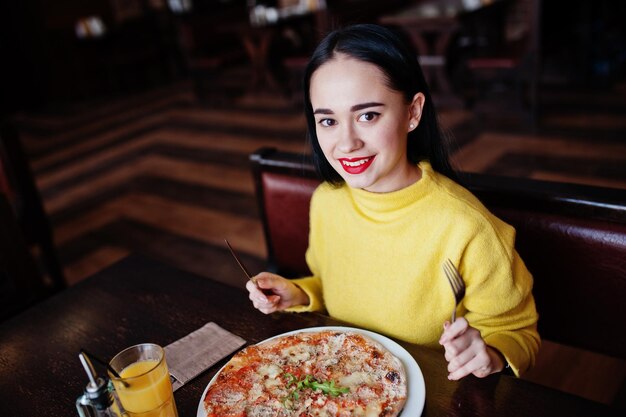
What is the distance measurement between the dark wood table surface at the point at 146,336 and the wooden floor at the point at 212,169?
1.17 meters

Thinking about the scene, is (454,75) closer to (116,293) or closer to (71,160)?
(71,160)

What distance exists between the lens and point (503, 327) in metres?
1.04

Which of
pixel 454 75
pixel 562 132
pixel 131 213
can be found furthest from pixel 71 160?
pixel 562 132

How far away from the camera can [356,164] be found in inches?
40.9

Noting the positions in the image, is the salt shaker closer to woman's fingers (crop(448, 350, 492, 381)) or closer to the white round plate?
the white round plate

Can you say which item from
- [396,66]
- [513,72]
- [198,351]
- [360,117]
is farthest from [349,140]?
[513,72]

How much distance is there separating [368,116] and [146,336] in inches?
25.4

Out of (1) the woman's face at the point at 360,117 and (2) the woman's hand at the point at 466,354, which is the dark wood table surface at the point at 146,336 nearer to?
(2) the woman's hand at the point at 466,354

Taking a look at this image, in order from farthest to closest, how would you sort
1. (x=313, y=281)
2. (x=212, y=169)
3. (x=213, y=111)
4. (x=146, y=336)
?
(x=213, y=111), (x=212, y=169), (x=313, y=281), (x=146, y=336)

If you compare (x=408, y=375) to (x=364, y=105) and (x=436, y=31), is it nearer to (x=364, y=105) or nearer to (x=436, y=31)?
(x=364, y=105)

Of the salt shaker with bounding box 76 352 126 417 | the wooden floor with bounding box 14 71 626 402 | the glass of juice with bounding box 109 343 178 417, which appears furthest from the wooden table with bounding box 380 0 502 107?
the salt shaker with bounding box 76 352 126 417

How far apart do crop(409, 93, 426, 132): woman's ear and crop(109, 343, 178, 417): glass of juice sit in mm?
630

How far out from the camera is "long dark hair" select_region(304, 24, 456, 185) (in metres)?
1.01

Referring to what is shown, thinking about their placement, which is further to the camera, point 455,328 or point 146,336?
point 146,336
